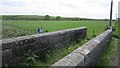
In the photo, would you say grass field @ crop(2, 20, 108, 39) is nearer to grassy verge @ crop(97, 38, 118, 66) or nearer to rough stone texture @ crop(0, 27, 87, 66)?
rough stone texture @ crop(0, 27, 87, 66)

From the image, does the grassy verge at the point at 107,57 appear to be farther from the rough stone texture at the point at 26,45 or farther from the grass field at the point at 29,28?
the grass field at the point at 29,28

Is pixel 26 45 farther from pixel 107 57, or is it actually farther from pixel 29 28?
pixel 29 28

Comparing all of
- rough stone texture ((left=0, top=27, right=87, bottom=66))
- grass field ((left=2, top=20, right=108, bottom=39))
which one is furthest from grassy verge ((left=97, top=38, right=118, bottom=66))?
grass field ((left=2, top=20, right=108, bottom=39))

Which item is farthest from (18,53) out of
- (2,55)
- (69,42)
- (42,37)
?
(69,42)

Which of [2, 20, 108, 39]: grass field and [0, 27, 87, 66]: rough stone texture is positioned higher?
[0, 27, 87, 66]: rough stone texture

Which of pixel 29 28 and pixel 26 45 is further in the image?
pixel 29 28

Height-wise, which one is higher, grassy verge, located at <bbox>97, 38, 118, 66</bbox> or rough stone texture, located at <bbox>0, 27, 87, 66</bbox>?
rough stone texture, located at <bbox>0, 27, 87, 66</bbox>

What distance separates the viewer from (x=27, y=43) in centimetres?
802

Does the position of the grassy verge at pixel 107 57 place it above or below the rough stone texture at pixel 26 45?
below

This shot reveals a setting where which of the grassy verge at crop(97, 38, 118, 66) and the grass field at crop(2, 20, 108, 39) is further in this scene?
the grass field at crop(2, 20, 108, 39)

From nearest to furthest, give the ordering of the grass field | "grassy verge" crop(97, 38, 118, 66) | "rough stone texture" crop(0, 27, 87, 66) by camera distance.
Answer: "rough stone texture" crop(0, 27, 87, 66), "grassy verge" crop(97, 38, 118, 66), the grass field

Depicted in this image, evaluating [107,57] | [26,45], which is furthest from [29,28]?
[26,45]

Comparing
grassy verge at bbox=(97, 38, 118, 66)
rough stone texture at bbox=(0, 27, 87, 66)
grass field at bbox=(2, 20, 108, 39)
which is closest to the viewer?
rough stone texture at bbox=(0, 27, 87, 66)

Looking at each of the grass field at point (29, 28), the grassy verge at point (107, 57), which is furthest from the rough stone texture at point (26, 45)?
the grass field at point (29, 28)
